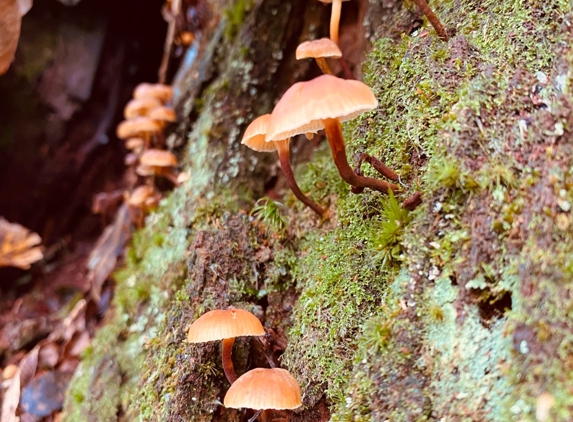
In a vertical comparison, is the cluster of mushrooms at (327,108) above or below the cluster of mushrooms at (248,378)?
above

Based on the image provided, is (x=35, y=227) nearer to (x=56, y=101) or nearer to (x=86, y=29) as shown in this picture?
(x=56, y=101)

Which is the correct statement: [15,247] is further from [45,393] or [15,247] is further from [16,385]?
[45,393]

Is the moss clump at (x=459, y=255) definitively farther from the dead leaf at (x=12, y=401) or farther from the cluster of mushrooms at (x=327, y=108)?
the dead leaf at (x=12, y=401)

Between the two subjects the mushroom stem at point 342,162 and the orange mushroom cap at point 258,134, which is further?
the orange mushroom cap at point 258,134

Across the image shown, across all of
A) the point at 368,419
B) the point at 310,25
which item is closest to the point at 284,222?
the point at 368,419

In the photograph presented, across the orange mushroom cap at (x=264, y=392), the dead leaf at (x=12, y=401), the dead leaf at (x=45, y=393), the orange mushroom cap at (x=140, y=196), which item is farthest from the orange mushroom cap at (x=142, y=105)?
the orange mushroom cap at (x=264, y=392)
